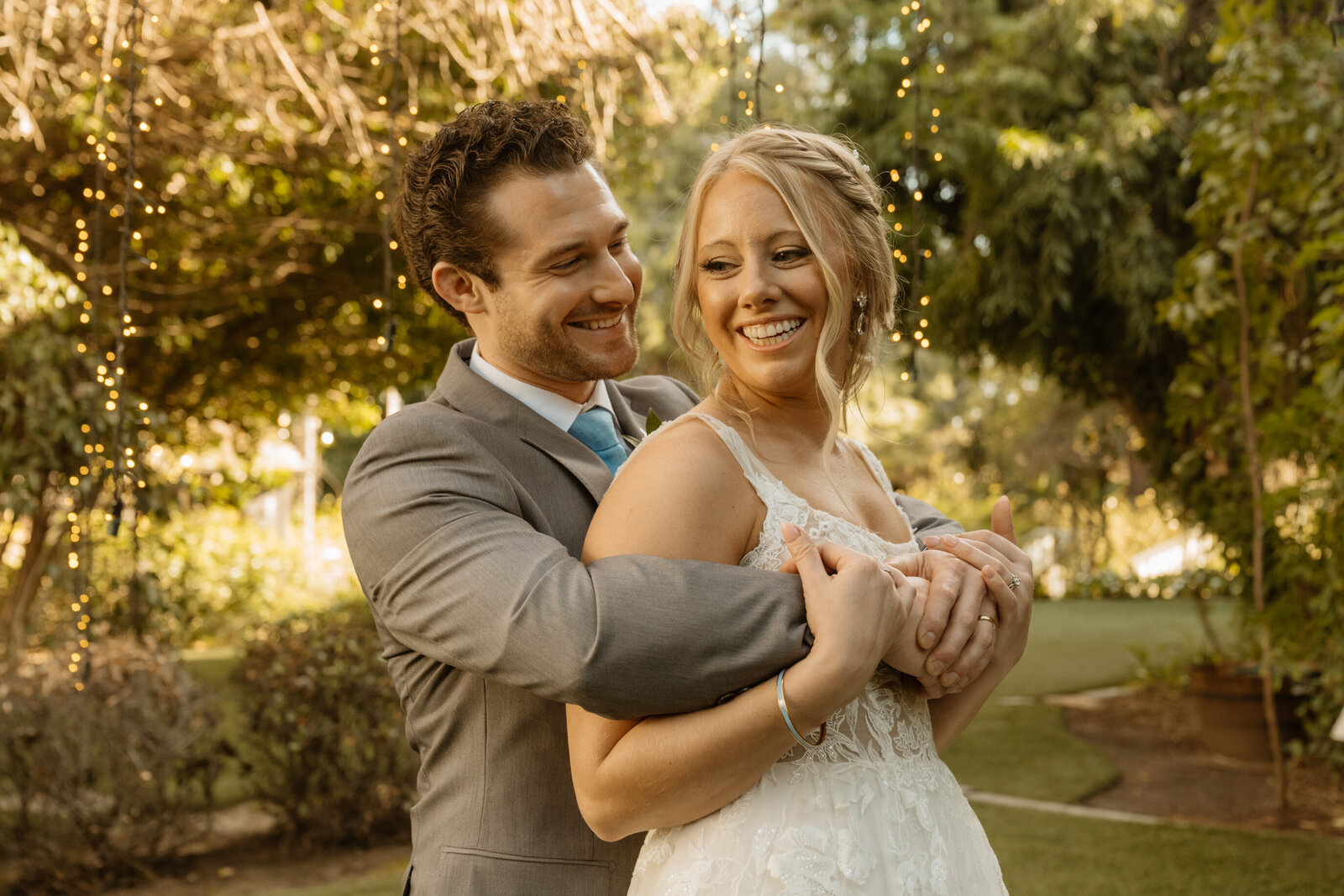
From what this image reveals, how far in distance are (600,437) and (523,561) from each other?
2.11 ft

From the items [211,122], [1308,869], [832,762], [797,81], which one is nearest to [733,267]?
[832,762]

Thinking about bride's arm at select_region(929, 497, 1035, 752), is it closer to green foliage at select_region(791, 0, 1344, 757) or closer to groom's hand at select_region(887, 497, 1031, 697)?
groom's hand at select_region(887, 497, 1031, 697)

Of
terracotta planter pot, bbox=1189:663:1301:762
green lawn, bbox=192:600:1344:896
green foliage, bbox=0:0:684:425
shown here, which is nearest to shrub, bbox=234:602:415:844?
green lawn, bbox=192:600:1344:896

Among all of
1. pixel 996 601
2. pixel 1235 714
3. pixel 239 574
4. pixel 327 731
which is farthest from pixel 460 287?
pixel 239 574

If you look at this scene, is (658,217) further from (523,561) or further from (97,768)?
(523,561)

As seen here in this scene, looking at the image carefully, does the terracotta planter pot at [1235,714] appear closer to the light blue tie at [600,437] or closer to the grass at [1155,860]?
the grass at [1155,860]

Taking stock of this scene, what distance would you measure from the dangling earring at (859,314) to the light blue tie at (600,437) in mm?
484

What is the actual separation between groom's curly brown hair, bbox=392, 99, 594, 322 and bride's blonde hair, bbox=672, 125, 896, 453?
30 cm

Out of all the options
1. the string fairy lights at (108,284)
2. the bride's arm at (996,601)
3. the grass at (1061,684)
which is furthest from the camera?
the grass at (1061,684)

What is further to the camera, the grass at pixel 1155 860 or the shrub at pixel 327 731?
the shrub at pixel 327 731

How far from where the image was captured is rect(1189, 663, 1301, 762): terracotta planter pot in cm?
714

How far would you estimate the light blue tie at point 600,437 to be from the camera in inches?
76.9

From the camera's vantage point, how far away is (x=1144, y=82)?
7.87 meters

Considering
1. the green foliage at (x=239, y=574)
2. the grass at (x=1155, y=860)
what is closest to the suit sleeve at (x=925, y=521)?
the grass at (x=1155, y=860)
